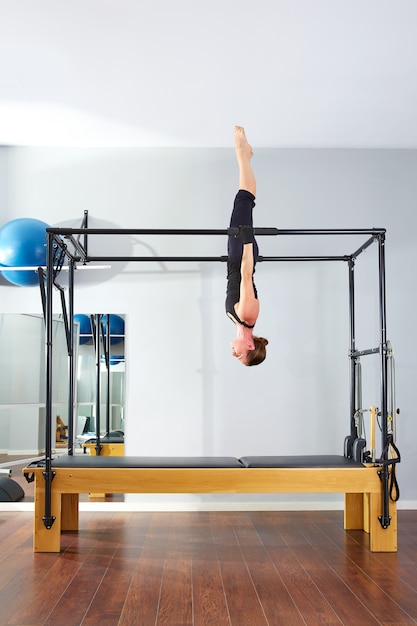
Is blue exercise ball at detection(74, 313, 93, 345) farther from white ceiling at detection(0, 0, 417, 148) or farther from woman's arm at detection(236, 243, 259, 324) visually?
woman's arm at detection(236, 243, 259, 324)

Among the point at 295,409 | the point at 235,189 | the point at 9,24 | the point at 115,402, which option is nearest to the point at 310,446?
the point at 295,409

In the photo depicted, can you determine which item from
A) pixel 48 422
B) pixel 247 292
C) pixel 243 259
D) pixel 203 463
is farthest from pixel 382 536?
pixel 48 422

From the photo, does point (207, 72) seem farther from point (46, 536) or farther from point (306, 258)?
point (46, 536)

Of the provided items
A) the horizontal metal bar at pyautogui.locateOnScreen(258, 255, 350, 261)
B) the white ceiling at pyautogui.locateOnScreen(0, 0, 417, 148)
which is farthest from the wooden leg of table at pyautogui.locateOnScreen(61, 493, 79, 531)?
the white ceiling at pyautogui.locateOnScreen(0, 0, 417, 148)

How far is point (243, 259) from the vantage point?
455cm

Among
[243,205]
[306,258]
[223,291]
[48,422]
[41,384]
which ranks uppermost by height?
[243,205]

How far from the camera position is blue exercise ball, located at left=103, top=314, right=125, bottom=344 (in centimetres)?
634

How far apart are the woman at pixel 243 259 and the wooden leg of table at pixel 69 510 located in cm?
180

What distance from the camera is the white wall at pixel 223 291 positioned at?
20.7ft

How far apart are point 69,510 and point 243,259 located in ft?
7.83

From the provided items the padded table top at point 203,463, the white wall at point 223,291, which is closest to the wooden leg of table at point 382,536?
the padded table top at point 203,463

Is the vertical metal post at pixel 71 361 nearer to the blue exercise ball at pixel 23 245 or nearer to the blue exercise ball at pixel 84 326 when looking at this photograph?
the blue exercise ball at pixel 23 245

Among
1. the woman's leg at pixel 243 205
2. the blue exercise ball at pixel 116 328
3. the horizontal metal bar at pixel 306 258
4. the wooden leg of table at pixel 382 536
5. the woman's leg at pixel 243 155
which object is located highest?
the woman's leg at pixel 243 155

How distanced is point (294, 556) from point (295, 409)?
195 centimetres
